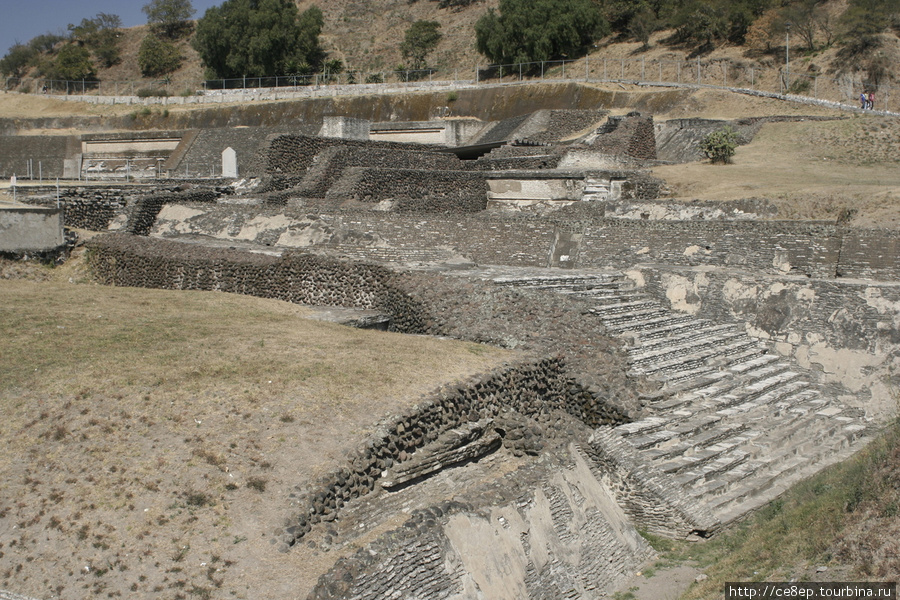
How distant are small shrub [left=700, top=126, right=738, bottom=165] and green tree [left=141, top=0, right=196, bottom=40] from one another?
172ft

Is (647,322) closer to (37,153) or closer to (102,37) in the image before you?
(37,153)

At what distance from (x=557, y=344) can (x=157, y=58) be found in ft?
179

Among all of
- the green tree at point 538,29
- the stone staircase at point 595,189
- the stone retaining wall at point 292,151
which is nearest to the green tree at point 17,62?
the green tree at point 538,29

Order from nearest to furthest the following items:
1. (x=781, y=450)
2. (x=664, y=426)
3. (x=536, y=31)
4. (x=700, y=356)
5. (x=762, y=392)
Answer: (x=664, y=426) < (x=781, y=450) < (x=762, y=392) < (x=700, y=356) < (x=536, y=31)

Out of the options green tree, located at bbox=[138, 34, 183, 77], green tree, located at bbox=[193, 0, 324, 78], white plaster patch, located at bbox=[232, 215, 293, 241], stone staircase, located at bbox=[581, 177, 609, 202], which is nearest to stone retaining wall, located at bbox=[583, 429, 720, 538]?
white plaster patch, located at bbox=[232, 215, 293, 241]

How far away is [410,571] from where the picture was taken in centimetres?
635

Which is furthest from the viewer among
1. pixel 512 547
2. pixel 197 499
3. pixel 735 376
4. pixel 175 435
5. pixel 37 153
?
pixel 37 153

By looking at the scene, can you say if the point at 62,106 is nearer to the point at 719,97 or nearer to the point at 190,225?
the point at 190,225

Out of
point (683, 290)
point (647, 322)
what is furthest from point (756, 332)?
point (647, 322)

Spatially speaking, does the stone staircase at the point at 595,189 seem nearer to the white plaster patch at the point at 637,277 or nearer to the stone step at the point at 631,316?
A: the white plaster patch at the point at 637,277

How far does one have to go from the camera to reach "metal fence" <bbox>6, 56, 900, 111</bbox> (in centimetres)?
2955

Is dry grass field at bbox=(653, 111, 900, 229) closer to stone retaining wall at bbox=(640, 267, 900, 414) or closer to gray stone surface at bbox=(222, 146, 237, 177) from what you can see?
stone retaining wall at bbox=(640, 267, 900, 414)

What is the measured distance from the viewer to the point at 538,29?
38938mm

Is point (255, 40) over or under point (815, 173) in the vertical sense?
over
